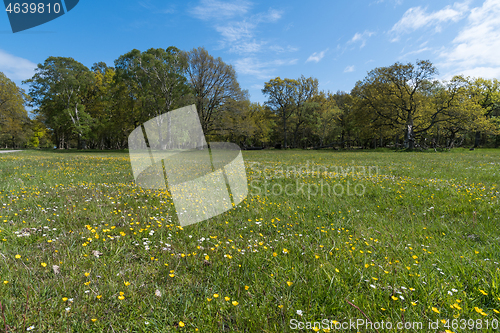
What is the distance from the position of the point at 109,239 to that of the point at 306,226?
141 inches

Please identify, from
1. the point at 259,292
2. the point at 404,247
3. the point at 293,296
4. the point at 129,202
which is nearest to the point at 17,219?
the point at 129,202

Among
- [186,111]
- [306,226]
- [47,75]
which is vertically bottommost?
[306,226]

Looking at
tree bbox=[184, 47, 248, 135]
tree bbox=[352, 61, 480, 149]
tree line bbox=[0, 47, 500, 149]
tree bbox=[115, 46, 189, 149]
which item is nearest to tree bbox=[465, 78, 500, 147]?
tree line bbox=[0, 47, 500, 149]

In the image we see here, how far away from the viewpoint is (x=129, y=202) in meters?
5.66

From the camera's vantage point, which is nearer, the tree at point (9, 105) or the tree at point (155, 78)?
the tree at point (155, 78)

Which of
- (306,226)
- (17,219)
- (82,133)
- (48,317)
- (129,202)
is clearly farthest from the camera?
(82,133)

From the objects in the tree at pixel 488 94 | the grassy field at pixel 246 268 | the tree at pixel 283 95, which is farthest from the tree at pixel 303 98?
the grassy field at pixel 246 268

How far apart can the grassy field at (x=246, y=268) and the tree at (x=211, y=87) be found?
36170 mm

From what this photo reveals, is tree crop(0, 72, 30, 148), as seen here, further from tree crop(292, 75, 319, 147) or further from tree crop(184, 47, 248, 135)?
tree crop(292, 75, 319, 147)

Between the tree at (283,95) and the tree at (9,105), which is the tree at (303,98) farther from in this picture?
the tree at (9,105)

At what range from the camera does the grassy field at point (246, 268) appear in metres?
2.12

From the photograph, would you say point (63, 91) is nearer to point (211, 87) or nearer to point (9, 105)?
point (9, 105)

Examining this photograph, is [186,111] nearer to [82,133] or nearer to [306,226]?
[306,226]

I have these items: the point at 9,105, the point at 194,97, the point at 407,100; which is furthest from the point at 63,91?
the point at 407,100
